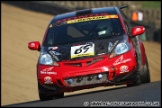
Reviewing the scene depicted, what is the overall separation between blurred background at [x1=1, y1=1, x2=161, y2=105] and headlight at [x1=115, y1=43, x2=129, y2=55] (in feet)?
16.2

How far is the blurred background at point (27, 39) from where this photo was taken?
15483 millimetres

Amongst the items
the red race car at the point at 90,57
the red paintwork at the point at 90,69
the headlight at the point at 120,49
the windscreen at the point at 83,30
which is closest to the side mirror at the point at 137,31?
the red race car at the point at 90,57

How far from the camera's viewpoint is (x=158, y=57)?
20219 mm

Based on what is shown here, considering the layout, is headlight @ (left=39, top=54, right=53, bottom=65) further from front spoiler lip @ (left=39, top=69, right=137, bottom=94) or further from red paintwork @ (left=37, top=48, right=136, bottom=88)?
front spoiler lip @ (left=39, top=69, right=137, bottom=94)

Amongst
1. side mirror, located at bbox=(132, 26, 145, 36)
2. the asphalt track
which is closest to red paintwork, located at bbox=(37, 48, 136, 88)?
the asphalt track

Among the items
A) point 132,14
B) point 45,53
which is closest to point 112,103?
point 45,53

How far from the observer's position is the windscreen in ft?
33.8

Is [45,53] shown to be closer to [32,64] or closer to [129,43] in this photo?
[129,43]

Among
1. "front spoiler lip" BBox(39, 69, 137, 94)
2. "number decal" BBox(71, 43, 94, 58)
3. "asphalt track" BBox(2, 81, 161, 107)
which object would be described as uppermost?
"number decal" BBox(71, 43, 94, 58)

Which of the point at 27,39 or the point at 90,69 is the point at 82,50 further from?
the point at 27,39

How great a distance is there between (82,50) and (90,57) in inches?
10.4

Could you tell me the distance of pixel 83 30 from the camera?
10.6 meters

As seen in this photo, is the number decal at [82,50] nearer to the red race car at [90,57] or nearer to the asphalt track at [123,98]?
the red race car at [90,57]

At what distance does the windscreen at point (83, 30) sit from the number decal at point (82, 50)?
1.29ft
